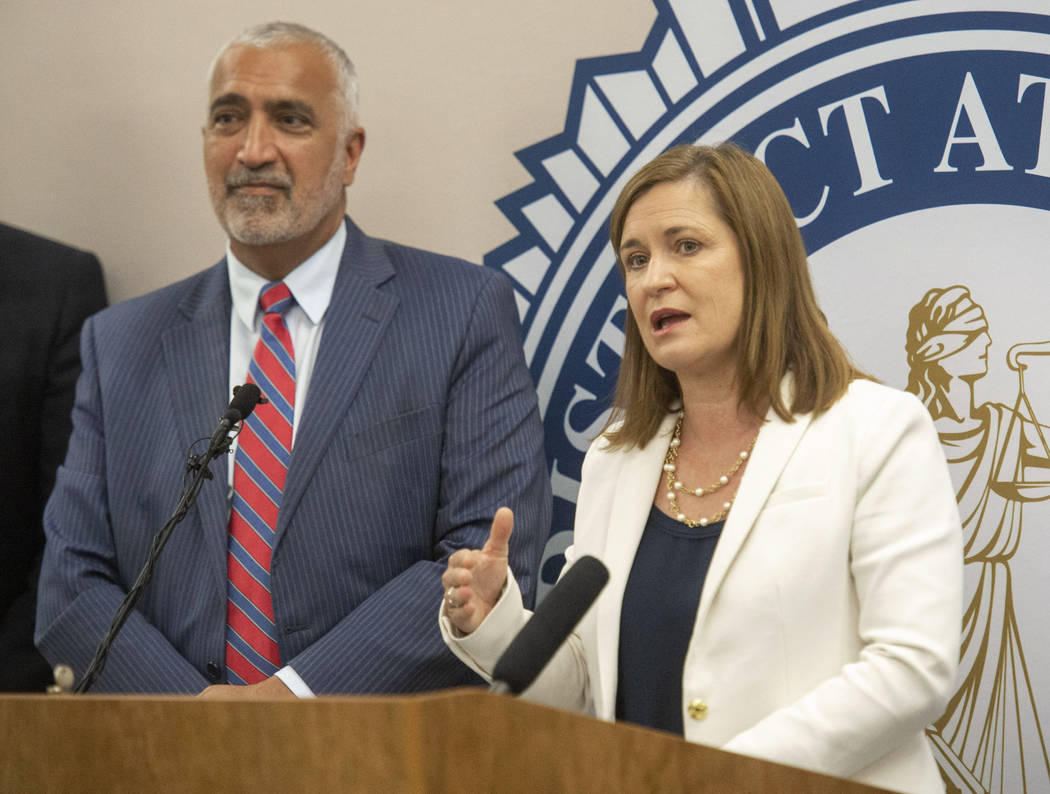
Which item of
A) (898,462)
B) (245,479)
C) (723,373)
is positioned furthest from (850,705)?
(245,479)

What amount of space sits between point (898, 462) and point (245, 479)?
1522 millimetres

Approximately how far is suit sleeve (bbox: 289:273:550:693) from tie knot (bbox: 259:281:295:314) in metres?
0.45

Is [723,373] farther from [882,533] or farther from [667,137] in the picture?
[667,137]

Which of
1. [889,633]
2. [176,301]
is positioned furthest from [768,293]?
[176,301]

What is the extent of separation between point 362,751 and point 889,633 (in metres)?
0.98

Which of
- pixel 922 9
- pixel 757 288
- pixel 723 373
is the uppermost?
pixel 922 9

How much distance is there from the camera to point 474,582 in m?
1.99

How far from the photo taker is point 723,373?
7.03 ft

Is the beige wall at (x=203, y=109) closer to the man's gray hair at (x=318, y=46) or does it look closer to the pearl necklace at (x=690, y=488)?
the man's gray hair at (x=318, y=46)

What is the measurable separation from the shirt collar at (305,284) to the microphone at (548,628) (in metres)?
1.60

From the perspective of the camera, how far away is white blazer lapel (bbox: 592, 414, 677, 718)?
2029 millimetres

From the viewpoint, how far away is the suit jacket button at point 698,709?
6.24ft

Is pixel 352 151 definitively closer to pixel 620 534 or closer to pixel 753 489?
pixel 620 534

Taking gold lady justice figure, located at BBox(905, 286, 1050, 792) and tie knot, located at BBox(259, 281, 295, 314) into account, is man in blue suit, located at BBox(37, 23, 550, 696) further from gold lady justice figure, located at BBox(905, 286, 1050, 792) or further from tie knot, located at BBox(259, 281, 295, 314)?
gold lady justice figure, located at BBox(905, 286, 1050, 792)
